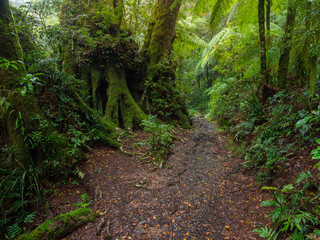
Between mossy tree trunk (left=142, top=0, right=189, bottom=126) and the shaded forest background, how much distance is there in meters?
0.04

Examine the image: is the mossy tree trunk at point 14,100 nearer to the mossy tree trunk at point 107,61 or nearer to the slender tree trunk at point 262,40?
the mossy tree trunk at point 107,61

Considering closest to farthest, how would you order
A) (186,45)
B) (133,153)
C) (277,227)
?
(277,227) < (133,153) < (186,45)

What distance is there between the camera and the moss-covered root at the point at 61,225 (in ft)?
6.00

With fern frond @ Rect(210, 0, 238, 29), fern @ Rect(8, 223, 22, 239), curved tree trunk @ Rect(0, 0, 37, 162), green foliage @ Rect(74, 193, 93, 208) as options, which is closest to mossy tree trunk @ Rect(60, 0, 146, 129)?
curved tree trunk @ Rect(0, 0, 37, 162)

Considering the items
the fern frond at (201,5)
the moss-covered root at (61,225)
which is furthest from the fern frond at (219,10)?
the moss-covered root at (61,225)

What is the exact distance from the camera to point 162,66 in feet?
21.2

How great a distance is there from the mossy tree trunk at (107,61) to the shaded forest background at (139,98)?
1.6 inches

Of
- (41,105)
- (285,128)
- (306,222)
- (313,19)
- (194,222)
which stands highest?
(313,19)

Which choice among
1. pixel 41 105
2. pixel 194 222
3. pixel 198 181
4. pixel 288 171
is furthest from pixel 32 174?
pixel 288 171

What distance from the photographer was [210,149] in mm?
4570

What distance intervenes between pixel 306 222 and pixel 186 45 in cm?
813

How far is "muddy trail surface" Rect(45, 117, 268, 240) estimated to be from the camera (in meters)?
2.04

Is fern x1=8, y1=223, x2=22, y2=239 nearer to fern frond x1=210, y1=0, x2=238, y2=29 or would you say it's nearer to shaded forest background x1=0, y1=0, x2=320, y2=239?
shaded forest background x1=0, y1=0, x2=320, y2=239

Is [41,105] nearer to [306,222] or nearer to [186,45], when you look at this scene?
[306,222]
